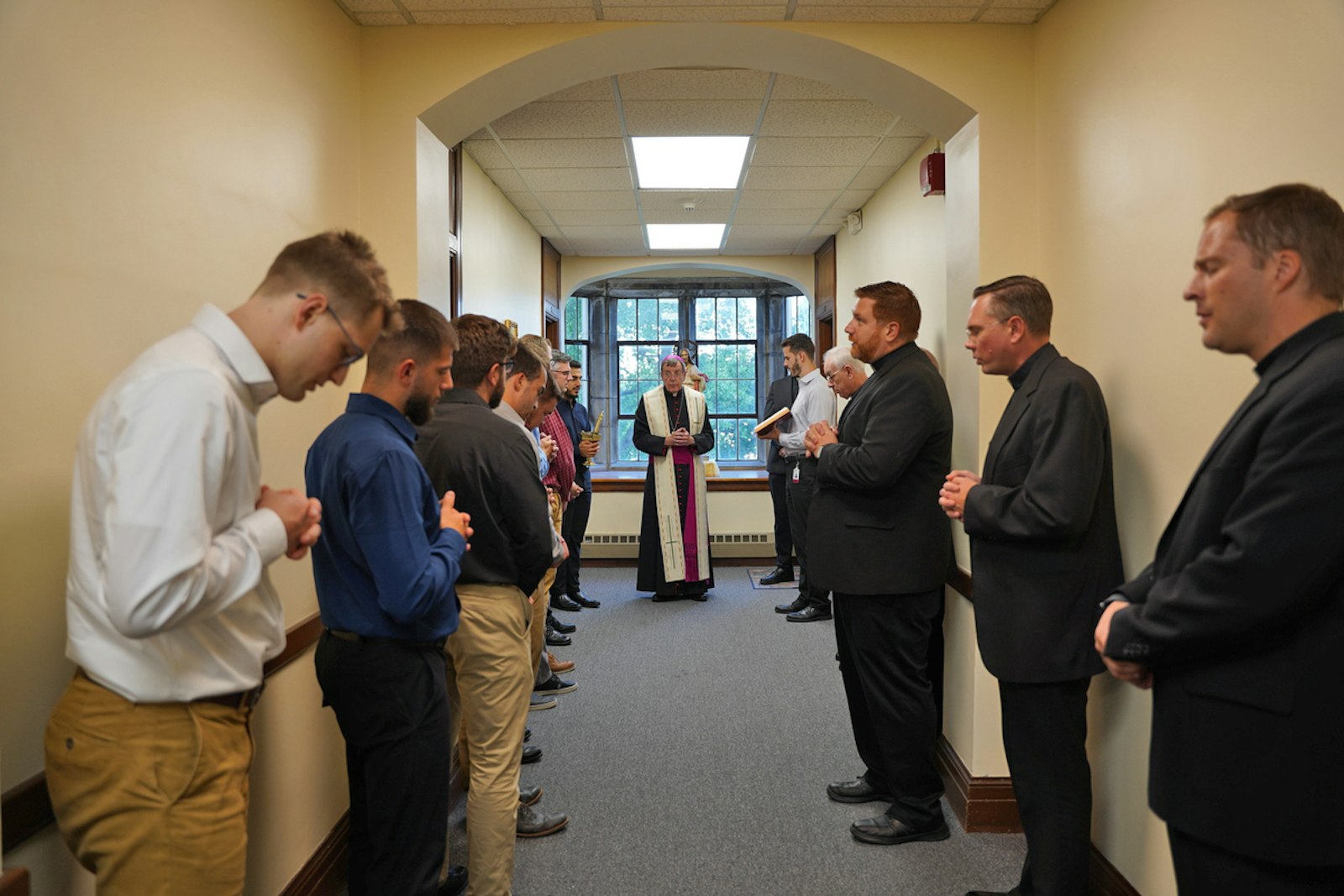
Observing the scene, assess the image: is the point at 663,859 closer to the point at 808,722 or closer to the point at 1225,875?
the point at 808,722

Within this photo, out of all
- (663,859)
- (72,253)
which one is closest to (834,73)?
(72,253)

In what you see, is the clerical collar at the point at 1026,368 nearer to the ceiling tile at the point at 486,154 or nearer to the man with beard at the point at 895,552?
the man with beard at the point at 895,552

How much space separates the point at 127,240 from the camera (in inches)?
63.2

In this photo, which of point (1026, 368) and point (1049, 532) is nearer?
point (1049, 532)

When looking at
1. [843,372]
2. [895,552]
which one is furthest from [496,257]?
[895,552]

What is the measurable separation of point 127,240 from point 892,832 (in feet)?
8.55

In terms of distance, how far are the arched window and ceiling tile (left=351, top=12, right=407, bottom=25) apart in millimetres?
7647

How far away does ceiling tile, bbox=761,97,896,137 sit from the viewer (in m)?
4.16

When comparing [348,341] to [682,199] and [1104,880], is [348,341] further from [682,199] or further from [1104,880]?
[682,199]

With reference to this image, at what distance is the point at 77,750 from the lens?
122cm

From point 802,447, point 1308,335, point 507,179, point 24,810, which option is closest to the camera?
point 1308,335

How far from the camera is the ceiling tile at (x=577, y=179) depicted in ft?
17.6

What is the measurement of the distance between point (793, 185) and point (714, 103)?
172 centimetres

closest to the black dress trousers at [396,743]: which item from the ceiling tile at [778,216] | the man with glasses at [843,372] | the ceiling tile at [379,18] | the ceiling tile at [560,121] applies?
the ceiling tile at [379,18]
